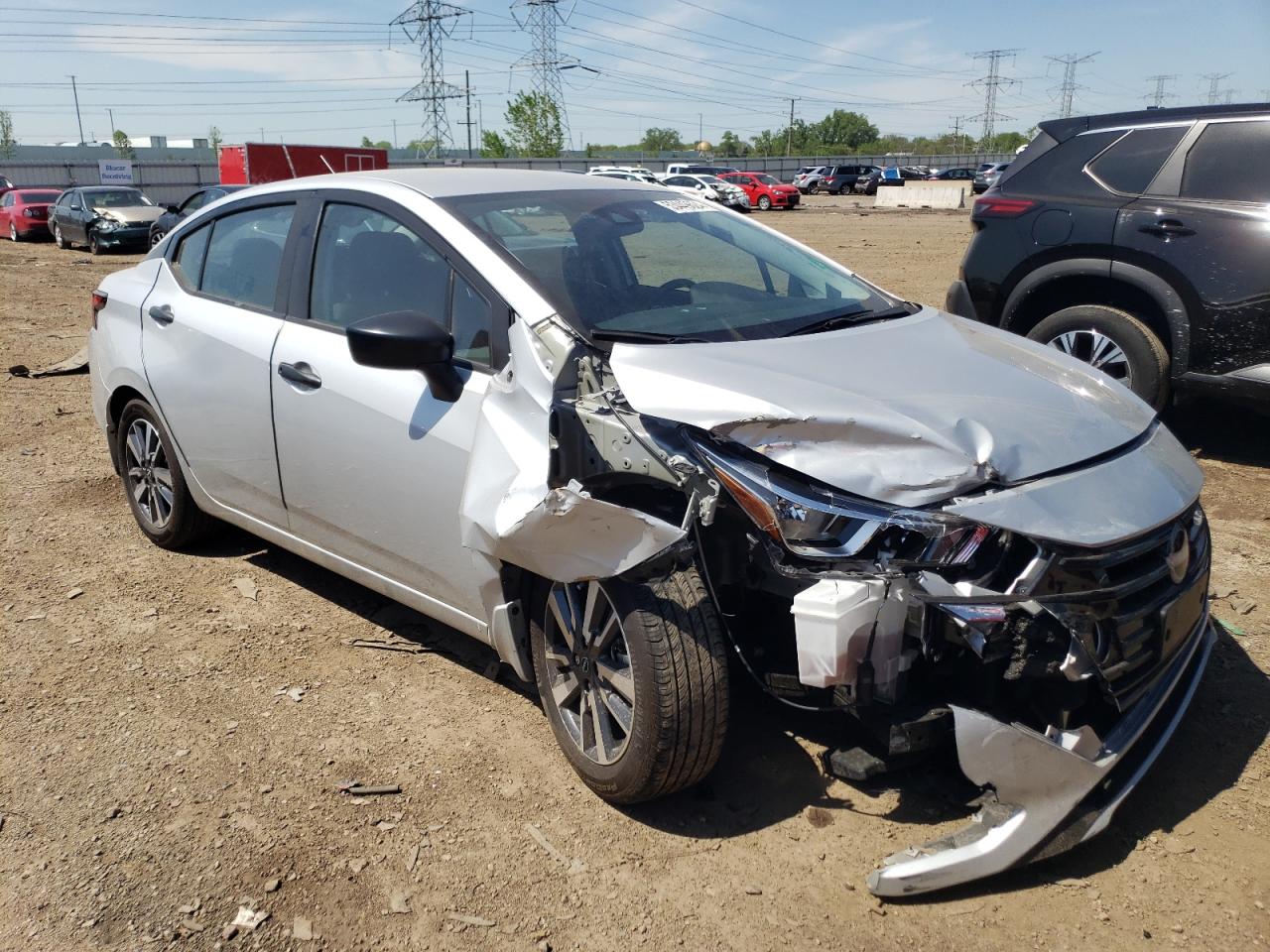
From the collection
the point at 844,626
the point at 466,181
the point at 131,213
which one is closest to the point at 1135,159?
the point at 466,181

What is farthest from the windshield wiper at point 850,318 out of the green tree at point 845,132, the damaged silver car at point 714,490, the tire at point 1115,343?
the green tree at point 845,132

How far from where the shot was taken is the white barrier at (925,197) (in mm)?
41594

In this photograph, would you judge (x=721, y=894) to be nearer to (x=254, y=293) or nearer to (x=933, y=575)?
(x=933, y=575)

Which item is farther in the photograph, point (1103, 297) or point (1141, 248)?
point (1103, 297)

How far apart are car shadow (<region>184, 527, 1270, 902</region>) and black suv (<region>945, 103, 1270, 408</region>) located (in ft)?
8.37

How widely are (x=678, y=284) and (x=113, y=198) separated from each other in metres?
23.2

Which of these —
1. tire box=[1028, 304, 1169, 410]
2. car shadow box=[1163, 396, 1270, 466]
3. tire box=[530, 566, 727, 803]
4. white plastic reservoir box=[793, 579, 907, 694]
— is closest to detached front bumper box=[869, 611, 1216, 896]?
white plastic reservoir box=[793, 579, 907, 694]

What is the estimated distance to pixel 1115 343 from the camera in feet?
19.9

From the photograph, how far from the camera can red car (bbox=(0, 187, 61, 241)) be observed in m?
25.4

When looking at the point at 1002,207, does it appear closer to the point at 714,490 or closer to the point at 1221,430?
Answer: the point at 1221,430

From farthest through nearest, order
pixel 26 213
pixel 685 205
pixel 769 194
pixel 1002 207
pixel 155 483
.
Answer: pixel 769 194, pixel 26 213, pixel 1002 207, pixel 155 483, pixel 685 205

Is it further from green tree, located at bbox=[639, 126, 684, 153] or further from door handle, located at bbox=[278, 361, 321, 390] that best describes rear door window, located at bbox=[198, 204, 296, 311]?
green tree, located at bbox=[639, 126, 684, 153]

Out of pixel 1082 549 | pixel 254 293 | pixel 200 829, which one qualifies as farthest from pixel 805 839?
pixel 254 293

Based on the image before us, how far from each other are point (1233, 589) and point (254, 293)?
13.6ft
